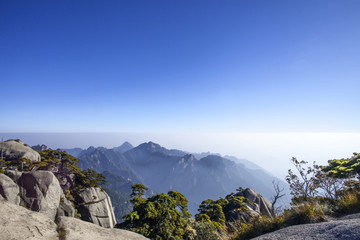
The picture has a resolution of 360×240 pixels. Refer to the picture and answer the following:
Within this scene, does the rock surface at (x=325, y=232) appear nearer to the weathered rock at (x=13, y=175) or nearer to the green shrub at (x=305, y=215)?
the green shrub at (x=305, y=215)

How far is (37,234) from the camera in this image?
172 inches

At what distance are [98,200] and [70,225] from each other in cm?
1845

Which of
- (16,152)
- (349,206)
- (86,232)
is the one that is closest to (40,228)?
(86,232)

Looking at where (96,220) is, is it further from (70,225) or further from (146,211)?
(70,225)

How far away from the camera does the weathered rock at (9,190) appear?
1184 cm

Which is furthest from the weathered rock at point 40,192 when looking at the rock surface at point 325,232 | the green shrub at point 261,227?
the rock surface at point 325,232

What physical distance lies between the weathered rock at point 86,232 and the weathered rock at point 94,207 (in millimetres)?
16986

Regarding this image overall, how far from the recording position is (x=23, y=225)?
14.7 ft

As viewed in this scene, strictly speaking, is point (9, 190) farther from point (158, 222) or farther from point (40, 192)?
point (158, 222)

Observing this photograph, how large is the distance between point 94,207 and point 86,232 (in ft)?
59.3

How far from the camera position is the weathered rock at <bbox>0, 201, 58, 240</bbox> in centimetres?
411

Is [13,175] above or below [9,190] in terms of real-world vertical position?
above

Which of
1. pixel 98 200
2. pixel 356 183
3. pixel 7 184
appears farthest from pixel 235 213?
pixel 7 184

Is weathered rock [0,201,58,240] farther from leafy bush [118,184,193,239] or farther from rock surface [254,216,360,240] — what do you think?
rock surface [254,216,360,240]
